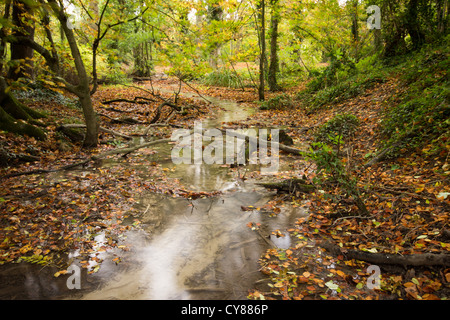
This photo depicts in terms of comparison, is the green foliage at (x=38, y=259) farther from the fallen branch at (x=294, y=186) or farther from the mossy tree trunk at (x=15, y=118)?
the mossy tree trunk at (x=15, y=118)

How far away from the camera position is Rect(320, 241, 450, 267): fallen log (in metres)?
2.68

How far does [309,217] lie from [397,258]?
4.77ft

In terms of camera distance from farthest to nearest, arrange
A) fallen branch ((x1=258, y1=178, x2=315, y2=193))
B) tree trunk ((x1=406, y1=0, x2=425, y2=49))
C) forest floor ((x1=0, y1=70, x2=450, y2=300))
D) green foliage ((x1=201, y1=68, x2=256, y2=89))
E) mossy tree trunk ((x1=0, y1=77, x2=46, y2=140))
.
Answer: green foliage ((x1=201, y1=68, x2=256, y2=89)) → tree trunk ((x1=406, y1=0, x2=425, y2=49)) → mossy tree trunk ((x1=0, y1=77, x2=46, y2=140)) → fallen branch ((x1=258, y1=178, x2=315, y2=193)) → forest floor ((x1=0, y1=70, x2=450, y2=300))

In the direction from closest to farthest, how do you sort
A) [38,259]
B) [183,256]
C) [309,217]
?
[38,259], [183,256], [309,217]

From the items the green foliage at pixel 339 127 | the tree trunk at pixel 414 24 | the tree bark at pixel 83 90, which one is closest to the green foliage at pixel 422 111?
the green foliage at pixel 339 127

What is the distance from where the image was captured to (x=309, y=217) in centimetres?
423

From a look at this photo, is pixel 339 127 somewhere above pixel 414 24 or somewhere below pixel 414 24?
below

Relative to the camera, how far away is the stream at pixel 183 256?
2.97m

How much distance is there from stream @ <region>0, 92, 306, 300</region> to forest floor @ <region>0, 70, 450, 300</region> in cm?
25

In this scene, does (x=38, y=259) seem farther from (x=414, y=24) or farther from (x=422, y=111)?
(x=414, y=24)

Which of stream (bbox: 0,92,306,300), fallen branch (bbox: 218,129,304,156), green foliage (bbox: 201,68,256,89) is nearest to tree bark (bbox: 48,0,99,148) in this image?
stream (bbox: 0,92,306,300)

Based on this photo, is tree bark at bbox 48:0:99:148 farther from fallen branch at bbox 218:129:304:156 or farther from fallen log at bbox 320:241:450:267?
fallen log at bbox 320:241:450:267

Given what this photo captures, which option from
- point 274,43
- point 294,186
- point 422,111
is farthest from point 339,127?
point 274,43
